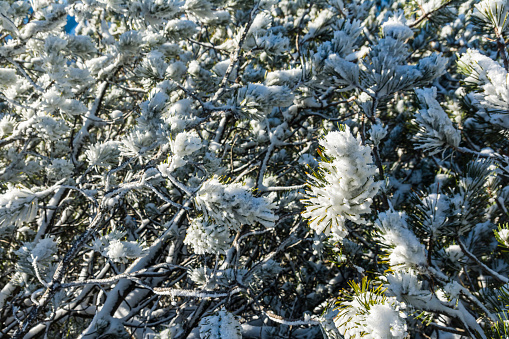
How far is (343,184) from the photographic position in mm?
855

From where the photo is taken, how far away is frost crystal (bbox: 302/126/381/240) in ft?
2.73

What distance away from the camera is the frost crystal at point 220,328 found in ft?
3.63

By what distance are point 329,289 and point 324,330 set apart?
6.12 feet

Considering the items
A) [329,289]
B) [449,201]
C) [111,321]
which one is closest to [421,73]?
[449,201]

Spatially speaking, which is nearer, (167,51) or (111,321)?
(111,321)

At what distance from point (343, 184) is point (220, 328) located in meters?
0.73

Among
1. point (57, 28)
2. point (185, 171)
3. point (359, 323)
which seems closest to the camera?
point (359, 323)

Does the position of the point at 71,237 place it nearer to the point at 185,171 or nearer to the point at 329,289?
the point at 185,171

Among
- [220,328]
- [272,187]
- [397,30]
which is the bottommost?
[272,187]

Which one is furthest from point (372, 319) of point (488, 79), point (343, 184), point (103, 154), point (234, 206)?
point (103, 154)

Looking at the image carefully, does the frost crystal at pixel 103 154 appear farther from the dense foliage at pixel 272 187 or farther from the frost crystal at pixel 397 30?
the frost crystal at pixel 397 30

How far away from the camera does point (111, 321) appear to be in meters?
2.25

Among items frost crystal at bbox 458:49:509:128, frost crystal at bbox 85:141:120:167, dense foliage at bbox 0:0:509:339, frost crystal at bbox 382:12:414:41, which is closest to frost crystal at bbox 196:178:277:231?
dense foliage at bbox 0:0:509:339

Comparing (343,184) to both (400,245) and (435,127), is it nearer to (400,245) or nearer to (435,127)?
(400,245)
